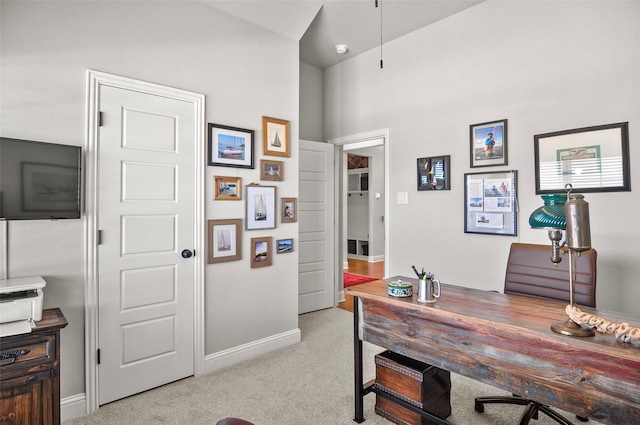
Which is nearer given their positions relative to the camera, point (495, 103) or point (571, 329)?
point (571, 329)

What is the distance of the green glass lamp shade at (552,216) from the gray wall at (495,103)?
4.82 feet

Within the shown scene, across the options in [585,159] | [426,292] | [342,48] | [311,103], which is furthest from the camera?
[311,103]

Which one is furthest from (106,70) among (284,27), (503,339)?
(503,339)

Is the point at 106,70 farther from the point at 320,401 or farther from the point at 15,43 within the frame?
the point at 320,401

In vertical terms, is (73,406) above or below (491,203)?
below

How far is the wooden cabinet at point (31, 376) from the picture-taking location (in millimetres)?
1778

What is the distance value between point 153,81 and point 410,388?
2.79 m

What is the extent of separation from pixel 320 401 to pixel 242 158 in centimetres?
207

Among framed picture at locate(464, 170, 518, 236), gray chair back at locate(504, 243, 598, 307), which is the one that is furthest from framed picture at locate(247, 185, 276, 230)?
gray chair back at locate(504, 243, 598, 307)

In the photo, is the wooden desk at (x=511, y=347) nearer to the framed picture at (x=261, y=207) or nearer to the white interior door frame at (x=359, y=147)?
the framed picture at (x=261, y=207)

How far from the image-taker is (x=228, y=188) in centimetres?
312

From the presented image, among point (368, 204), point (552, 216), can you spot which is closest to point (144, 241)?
point (552, 216)

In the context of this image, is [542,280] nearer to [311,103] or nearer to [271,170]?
[271,170]

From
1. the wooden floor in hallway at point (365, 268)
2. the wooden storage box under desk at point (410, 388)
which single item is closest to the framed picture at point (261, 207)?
the wooden storage box under desk at point (410, 388)
